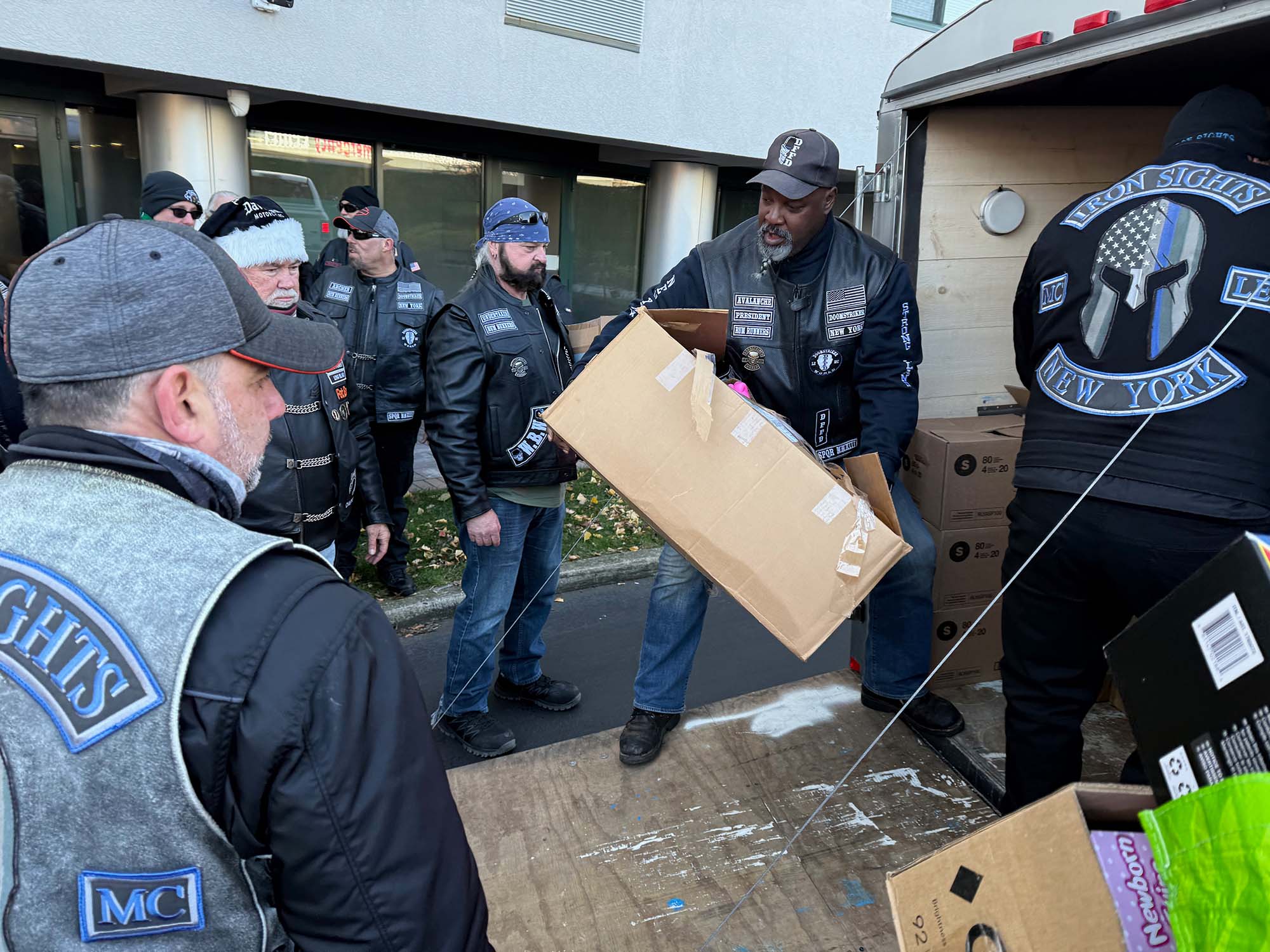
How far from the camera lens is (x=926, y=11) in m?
10.5

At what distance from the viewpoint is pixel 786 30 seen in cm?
938

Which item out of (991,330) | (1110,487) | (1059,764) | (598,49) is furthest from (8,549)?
(598,49)

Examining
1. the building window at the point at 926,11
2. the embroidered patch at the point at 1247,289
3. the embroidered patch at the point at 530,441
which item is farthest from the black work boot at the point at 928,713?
the building window at the point at 926,11

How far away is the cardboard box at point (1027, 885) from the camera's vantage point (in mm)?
1222

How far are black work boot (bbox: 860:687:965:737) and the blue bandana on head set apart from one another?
215 cm

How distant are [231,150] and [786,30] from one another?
590cm

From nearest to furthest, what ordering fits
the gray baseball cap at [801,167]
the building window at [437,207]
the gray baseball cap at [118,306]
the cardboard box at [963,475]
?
the gray baseball cap at [118,306] → the gray baseball cap at [801,167] → the cardboard box at [963,475] → the building window at [437,207]

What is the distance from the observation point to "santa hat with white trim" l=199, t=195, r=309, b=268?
2707 millimetres

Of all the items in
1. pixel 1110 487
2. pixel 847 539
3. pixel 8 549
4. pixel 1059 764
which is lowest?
pixel 1059 764

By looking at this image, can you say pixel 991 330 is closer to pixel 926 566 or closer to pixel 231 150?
pixel 926 566

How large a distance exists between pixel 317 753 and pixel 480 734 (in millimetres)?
2611

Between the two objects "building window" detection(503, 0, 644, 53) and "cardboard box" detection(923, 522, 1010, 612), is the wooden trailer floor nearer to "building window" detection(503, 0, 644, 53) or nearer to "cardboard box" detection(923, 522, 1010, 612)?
"cardboard box" detection(923, 522, 1010, 612)

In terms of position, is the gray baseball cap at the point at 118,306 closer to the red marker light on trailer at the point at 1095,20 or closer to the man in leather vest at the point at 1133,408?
the man in leather vest at the point at 1133,408

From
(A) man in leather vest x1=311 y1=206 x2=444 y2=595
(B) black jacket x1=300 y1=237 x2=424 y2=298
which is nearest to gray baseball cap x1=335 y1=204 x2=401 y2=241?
(A) man in leather vest x1=311 y1=206 x2=444 y2=595
